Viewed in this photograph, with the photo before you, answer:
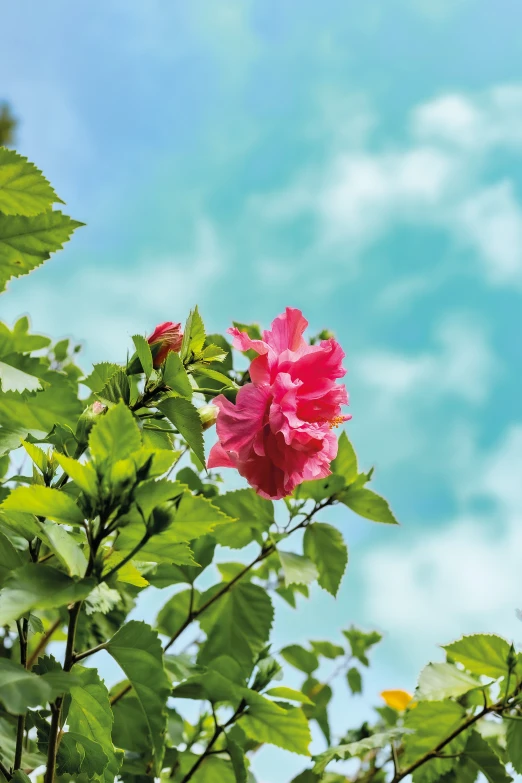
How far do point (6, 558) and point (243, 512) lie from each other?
0.55 meters

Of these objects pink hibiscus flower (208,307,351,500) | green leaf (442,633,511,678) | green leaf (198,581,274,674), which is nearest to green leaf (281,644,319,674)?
green leaf (198,581,274,674)

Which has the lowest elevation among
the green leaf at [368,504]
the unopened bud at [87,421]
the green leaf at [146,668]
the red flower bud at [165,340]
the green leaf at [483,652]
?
the green leaf at [146,668]

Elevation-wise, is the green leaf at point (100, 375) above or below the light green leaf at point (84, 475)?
above

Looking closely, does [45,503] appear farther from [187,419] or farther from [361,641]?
[361,641]

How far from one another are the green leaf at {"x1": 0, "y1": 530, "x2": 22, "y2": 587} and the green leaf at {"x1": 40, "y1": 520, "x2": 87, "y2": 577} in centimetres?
14

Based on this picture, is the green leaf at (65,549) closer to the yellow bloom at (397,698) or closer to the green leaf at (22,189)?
the green leaf at (22,189)

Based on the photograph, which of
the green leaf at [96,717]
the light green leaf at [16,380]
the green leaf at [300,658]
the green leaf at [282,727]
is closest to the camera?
the green leaf at [96,717]

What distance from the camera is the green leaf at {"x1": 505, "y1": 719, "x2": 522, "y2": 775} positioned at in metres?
1.14

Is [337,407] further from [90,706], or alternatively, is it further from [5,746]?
[5,746]

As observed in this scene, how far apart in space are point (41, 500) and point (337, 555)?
2.44 feet

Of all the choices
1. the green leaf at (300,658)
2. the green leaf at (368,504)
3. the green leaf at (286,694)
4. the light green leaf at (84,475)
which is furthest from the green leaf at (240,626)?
the light green leaf at (84,475)

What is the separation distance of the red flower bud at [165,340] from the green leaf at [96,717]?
0.39m

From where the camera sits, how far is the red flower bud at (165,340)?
35.3 inches

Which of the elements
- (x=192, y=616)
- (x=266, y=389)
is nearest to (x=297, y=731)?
(x=192, y=616)
